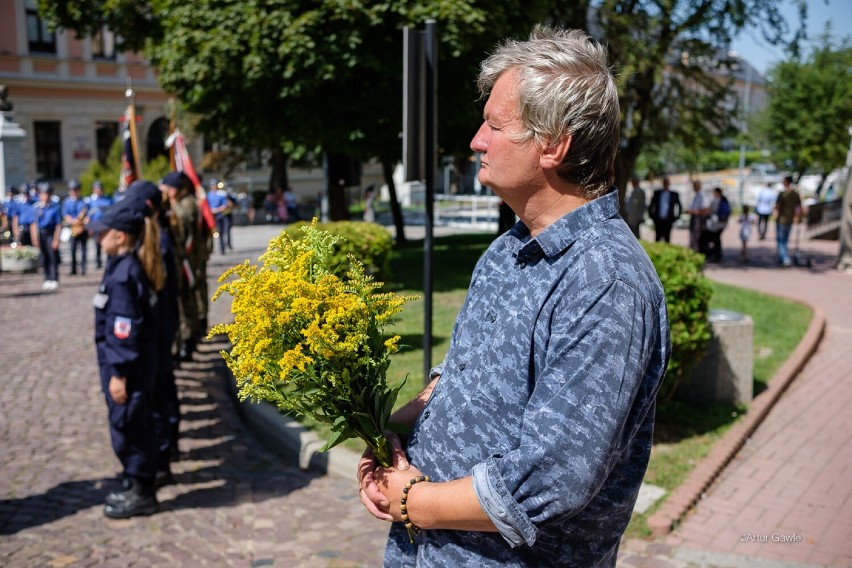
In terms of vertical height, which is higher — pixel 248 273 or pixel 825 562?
pixel 248 273

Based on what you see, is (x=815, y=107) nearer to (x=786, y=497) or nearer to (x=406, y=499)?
(x=786, y=497)

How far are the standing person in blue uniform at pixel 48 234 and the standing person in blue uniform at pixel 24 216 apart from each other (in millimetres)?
522

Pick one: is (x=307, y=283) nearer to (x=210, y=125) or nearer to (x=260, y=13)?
(x=260, y=13)

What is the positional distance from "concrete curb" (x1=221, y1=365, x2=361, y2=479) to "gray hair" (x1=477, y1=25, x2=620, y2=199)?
4.07 m

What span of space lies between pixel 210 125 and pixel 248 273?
1401 centimetres

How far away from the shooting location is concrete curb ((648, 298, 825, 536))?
16.5 feet

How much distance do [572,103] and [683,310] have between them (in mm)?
4671

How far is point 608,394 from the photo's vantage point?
1.69 metres

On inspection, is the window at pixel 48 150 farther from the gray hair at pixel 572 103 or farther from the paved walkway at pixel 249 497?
the gray hair at pixel 572 103

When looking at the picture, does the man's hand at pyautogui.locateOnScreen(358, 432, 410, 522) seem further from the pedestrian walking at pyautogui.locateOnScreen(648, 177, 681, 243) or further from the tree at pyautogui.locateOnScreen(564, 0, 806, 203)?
the pedestrian walking at pyautogui.locateOnScreen(648, 177, 681, 243)

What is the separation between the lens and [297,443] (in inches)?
254

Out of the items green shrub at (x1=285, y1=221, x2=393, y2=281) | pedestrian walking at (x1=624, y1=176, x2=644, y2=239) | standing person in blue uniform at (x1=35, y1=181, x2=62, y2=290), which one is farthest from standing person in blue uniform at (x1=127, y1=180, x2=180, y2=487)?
pedestrian walking at (x1=624, y1=176, x2=644, y2=239)

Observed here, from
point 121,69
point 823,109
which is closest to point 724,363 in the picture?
point 823,109

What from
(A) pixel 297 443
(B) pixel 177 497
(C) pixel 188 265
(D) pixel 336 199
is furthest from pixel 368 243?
(D) pixel 336 199
